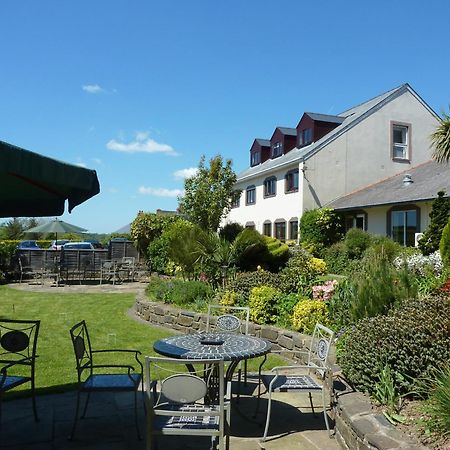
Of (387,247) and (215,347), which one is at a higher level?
(387,247)

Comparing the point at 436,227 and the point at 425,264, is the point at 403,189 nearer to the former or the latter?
the point at 436,227

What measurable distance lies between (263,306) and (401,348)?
409 centimetres

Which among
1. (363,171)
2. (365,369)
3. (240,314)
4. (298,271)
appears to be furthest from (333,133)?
(365,369)

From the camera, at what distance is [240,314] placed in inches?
317

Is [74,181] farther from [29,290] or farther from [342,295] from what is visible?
[29,290]

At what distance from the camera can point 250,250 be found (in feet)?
42.9

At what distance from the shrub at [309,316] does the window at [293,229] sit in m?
18.4

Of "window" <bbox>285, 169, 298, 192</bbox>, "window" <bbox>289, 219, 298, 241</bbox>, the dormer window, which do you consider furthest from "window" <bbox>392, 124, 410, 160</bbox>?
"window" <bbox>289, 219, 298, 241</bbox>

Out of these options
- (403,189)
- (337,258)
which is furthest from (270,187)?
(337,258)

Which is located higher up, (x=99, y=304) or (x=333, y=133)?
(x=333, y=133)

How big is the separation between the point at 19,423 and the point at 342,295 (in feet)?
15.6

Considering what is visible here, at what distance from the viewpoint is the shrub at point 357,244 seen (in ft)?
62.6

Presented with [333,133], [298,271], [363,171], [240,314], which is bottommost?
[240,314]

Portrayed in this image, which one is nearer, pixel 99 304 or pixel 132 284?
pixel 99 304
